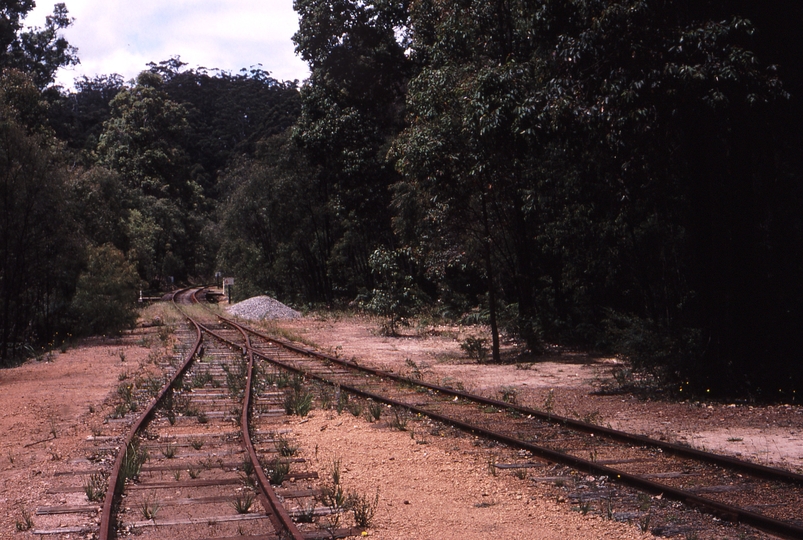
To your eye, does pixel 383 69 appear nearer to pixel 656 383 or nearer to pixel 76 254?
pixel 76 254

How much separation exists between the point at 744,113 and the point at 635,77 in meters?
1.77

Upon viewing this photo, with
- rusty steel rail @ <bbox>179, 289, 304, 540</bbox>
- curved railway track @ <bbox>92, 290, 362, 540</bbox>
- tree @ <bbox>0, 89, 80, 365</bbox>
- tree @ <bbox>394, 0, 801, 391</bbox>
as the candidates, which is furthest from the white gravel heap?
rusty steel rail @ <bbox>179, 289, 304, 540</bbox>

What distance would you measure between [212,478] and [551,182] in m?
13.3

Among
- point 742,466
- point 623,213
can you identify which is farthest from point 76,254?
point 742,466

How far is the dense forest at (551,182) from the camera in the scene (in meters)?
11.6

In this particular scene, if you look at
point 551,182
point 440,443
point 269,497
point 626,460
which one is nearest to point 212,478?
point 269,497

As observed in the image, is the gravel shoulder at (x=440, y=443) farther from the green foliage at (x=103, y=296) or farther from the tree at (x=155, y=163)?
the tree at (x=155, y=163)

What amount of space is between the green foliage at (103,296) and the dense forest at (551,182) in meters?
0.09

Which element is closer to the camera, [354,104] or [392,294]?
[392,294]

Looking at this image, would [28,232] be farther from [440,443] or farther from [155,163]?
[155,163]

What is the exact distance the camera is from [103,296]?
27.5m

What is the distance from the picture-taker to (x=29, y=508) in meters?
6.38

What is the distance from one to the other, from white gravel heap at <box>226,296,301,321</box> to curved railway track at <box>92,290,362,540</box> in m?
25.8

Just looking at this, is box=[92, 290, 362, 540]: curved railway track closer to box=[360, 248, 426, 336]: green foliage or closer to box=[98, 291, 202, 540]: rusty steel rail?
box=[98, 291, 202, 540]: rusty steel rail
